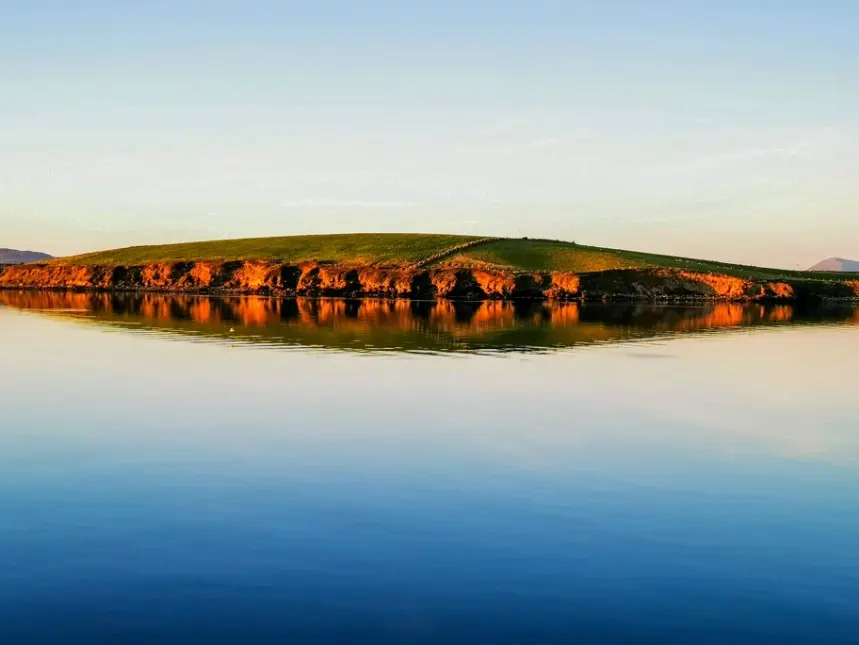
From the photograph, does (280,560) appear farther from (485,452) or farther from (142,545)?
(485,452)

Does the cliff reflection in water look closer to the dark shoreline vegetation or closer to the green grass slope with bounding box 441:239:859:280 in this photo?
the dark shoreline vegetation

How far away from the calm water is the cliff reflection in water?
17.0 metres

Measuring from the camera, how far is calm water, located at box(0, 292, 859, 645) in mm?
16438

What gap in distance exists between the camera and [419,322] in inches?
3723

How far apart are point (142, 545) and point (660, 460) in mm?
17258

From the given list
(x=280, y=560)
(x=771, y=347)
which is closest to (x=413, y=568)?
(x=280, y=560)

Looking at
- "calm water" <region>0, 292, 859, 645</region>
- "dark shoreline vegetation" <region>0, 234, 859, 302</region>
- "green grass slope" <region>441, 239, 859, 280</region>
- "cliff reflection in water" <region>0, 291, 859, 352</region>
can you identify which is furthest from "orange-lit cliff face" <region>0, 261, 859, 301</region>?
"calm water" <region>0, 292, 859, 645</region>

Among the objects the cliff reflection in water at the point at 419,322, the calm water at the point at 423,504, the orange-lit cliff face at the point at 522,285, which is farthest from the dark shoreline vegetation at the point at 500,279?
the calm water at the point at 423,504

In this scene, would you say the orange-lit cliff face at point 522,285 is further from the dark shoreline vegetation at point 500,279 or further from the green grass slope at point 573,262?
the green grass slope at point 573,262

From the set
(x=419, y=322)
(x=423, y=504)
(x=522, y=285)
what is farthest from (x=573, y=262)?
(x=423, y=504)

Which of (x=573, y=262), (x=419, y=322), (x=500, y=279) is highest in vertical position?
(x=573, y=262)

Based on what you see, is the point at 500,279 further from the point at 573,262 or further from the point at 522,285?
the point at 573,262

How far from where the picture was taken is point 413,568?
1875cm

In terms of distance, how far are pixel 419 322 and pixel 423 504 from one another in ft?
232
